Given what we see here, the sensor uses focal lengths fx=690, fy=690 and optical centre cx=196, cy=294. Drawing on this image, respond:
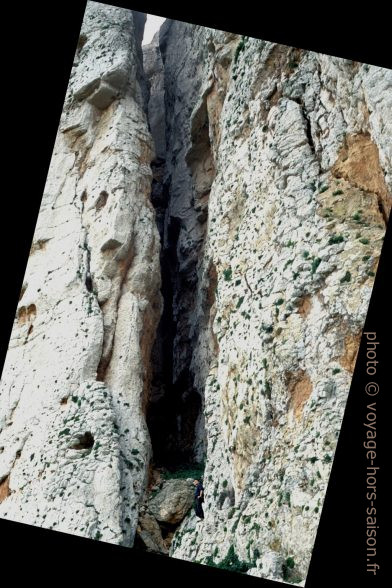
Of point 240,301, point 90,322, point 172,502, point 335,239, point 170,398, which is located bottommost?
point 172,502

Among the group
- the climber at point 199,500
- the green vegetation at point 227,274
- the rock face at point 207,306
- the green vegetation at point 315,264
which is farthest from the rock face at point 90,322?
the green vegetation at point 315,264

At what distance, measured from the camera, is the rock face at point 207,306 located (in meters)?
16.0

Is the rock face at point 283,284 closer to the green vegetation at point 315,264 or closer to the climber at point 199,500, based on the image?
the green vegetation at point 315,264

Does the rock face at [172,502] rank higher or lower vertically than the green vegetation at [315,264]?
lower

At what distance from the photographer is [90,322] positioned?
22.8 metres

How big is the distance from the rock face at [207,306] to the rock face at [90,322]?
65 millimetres

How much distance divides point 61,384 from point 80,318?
2.45 m

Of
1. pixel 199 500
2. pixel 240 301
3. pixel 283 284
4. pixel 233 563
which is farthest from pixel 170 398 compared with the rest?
pixel 233 563

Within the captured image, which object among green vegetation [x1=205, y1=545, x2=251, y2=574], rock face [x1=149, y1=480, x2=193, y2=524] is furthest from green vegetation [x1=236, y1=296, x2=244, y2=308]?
green vegetation [x1=205, y1=545, x2=251, y2=574]

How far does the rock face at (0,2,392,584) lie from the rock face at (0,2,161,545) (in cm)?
7

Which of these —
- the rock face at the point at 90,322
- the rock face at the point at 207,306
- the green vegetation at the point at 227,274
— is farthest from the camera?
the green vegetation at the point at 227,274

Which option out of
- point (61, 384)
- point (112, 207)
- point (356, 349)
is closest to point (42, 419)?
point (61, 384)

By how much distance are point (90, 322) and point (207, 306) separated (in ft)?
15.5

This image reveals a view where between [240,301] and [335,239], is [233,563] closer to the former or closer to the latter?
[240,301]
